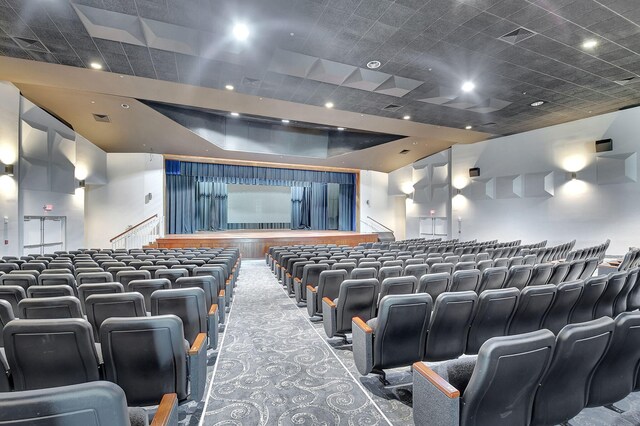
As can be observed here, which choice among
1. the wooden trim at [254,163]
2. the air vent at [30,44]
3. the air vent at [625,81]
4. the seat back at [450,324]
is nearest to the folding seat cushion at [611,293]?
the seat back at [450,324]

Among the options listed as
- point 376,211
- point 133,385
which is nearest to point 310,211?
point 376,211

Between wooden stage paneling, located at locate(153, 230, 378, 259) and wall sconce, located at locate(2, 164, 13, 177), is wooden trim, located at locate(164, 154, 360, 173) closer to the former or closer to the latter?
wooden stage paneling, located at locate(153, 230, 378, 259)

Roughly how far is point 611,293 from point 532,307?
4.64 feet

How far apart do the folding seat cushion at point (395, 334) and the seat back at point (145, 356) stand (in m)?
1.48

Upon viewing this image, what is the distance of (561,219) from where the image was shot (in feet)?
35.1

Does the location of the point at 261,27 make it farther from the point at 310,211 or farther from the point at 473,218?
the point at 310,211

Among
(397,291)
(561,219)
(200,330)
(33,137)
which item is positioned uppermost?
(33,137)

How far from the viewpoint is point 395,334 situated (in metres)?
2.67

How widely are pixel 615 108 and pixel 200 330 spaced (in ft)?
42.4

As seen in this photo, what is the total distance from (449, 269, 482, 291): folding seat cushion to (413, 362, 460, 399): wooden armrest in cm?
220

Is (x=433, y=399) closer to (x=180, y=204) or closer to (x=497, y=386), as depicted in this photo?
(x=497, y=386)

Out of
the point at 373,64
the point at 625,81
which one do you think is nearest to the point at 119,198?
the point at 373,64

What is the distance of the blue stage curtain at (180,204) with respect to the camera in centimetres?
1692

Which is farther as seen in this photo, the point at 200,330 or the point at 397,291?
the point at 397,291
